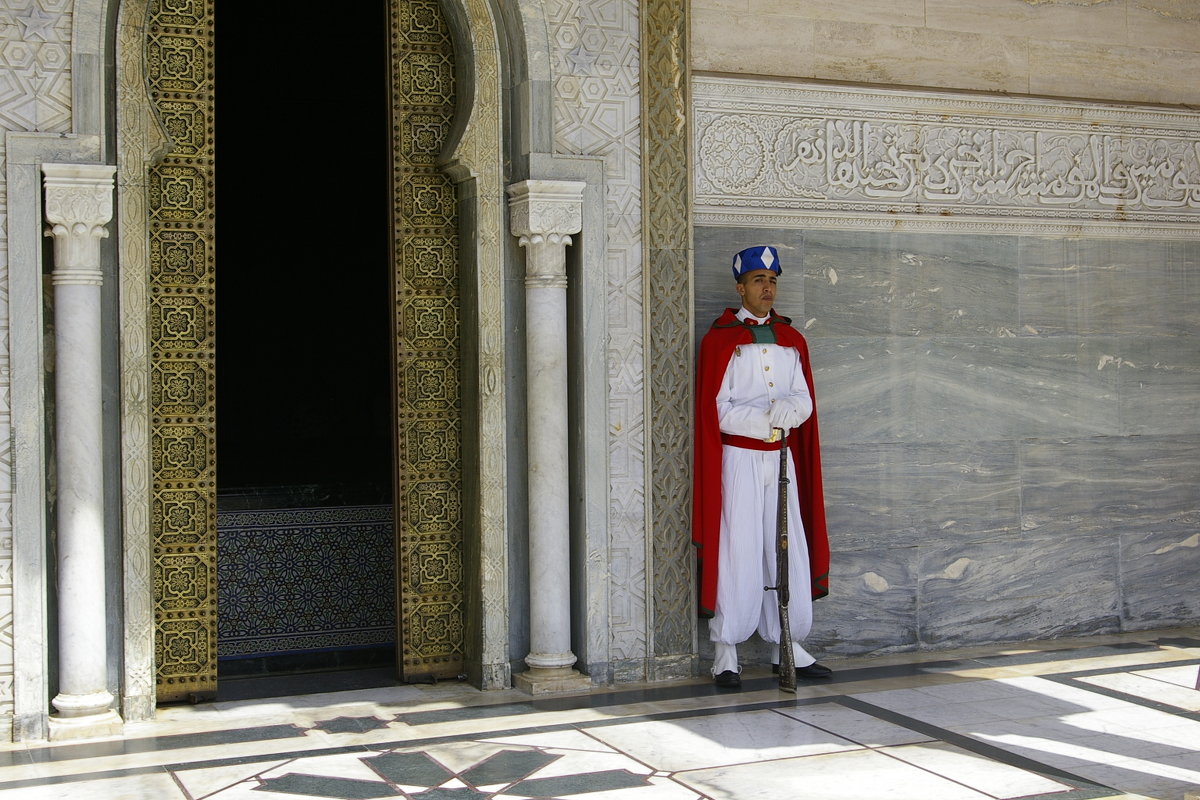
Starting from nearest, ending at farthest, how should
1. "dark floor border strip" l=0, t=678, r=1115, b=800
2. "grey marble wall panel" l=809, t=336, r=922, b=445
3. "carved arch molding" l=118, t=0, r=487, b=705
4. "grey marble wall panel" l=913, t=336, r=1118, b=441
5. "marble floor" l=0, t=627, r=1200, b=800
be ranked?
"marble floor" l=0, t=627, r=1200, b=800 → "dark floor border strip" l=0, t=678, r=1115, b=800 → "carved arch molding" l=118, t=0, r=487, b=705 → "grey marble wall panel" l=809, t=336, r=922, b=445 → "grey marble wall panel" l=913, t=336, r=1118, b=441

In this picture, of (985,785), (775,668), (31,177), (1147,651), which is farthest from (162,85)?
(1147,651)

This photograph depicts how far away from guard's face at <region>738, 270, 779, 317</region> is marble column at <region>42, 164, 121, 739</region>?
2.41 m

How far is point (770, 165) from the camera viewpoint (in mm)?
5844

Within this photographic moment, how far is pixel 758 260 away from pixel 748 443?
0.73 meters

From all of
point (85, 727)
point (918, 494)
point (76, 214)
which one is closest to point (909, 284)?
point (918, 494)

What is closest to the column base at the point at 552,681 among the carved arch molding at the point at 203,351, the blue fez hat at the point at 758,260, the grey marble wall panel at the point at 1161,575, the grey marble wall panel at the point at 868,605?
the carved arch molding at the point at 203,351

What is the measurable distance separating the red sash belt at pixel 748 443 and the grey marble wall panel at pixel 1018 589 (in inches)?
41.1

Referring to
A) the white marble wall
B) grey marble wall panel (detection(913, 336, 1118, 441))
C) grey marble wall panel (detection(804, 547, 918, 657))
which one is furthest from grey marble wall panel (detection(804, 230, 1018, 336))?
the white marble wall

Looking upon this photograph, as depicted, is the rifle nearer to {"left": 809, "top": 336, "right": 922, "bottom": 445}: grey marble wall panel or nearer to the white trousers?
the white trousers

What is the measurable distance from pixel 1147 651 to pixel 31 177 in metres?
4.91

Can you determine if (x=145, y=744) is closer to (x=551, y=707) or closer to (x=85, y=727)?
(x=85, y=727)

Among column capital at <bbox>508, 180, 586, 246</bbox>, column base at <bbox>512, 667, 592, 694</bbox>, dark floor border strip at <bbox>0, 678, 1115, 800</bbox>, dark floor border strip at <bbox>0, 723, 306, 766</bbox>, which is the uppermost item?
column capital at <bbox>508, 180, 586, 246</bbox>

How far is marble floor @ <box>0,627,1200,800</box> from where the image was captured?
409 cm

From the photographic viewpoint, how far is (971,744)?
4.55m
